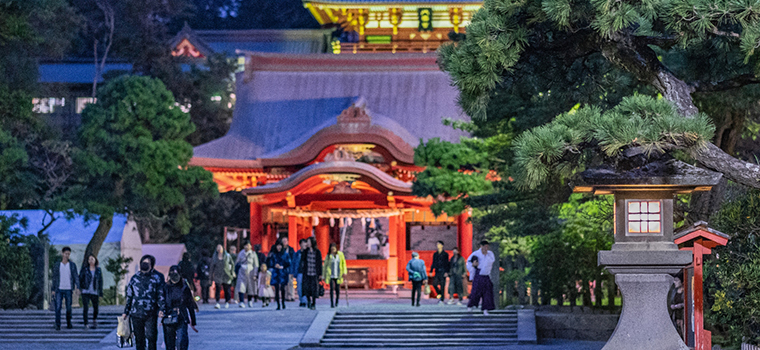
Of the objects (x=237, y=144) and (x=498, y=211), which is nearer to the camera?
(x=498, y=211)

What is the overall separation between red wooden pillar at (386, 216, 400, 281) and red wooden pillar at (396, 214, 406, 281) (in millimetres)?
95

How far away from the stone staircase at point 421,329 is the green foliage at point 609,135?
670cm

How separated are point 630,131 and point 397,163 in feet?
49.9

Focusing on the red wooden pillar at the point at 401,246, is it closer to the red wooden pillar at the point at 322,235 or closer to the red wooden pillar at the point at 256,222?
Answer: the red wooden pillar at the point at 322,235

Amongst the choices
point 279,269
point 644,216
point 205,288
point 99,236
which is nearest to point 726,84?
point 644,216

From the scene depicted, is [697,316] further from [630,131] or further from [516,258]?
[516,258]

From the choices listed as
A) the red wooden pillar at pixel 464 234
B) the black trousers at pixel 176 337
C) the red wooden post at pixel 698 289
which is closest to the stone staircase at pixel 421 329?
the black trousers at pixel 176 337

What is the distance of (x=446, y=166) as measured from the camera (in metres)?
16.6

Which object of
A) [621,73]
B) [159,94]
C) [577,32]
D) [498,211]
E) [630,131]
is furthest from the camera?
[159,94]

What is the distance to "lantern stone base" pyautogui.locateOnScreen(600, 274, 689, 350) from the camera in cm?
908

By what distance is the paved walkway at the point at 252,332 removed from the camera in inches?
564

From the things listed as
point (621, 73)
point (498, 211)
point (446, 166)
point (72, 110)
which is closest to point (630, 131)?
point (621, 73)

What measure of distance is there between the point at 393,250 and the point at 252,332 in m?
8.57

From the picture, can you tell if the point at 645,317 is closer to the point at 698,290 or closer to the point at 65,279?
the point at 698,290
